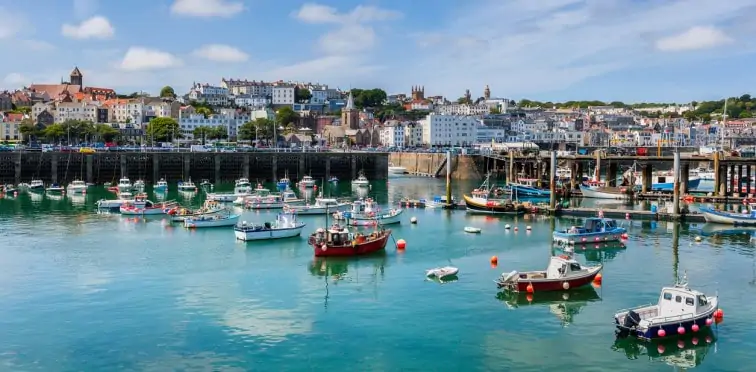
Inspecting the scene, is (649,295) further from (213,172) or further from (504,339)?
(213,172)

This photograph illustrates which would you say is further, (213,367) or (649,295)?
(649,295)

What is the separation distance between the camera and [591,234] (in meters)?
47.2

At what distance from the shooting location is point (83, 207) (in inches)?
2785

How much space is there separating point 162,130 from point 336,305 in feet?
422

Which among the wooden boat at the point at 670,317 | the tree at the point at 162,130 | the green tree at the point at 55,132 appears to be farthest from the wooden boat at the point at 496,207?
the green tree at the point at 55,132

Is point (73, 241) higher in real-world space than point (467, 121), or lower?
lower

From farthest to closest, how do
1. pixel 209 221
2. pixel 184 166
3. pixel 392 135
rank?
pixel 392 135
pixel 184 166
pixel 209 221

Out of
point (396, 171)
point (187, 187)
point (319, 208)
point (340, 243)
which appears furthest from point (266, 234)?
point (396, 171)

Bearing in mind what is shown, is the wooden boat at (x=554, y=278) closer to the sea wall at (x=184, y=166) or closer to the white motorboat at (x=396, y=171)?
the sea wall at (x=184, y=166)

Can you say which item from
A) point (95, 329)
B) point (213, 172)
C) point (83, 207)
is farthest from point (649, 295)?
point (213, 172)

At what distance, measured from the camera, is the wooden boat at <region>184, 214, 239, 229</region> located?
54.8 m

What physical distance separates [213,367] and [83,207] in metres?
52.4

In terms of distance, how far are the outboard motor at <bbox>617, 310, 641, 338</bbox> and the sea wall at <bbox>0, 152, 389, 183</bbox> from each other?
8248cm

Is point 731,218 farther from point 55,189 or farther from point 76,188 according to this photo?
point 55,189
